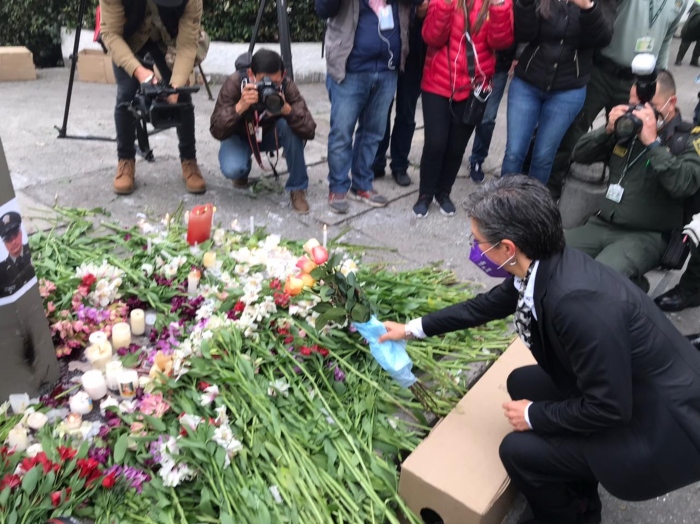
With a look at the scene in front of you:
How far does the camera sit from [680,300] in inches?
134

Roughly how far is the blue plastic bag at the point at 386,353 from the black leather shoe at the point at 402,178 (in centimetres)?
255

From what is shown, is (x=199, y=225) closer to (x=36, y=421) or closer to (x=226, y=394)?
(x=226, y=394)

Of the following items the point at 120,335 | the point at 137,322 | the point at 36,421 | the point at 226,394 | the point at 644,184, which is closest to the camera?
the point at 36,421

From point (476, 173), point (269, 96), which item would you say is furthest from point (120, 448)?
point (476, 173)

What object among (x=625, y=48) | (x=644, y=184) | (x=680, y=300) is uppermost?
(x=625, y=48)

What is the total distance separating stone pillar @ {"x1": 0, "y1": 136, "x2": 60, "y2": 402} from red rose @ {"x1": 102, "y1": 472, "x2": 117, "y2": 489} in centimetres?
60

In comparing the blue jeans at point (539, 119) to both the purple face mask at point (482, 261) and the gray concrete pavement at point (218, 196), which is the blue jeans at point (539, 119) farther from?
the purple face mask at point (482, 261)

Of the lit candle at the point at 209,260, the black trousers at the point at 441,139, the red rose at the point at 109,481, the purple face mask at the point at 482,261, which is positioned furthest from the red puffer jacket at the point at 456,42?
the red rose at the point at 109,481

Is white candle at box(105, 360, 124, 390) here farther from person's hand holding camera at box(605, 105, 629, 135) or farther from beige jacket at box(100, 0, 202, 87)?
person's hand holding camera at box(605, 105, 629, 135)

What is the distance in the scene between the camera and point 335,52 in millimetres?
3707

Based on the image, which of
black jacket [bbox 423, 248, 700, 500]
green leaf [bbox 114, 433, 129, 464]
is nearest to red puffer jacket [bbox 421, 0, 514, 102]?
black jacket [bbox 423, 248, 700, 500]

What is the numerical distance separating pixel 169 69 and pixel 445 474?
3277mm

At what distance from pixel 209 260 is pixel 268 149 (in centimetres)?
140

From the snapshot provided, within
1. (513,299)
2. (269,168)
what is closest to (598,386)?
(513,299)
